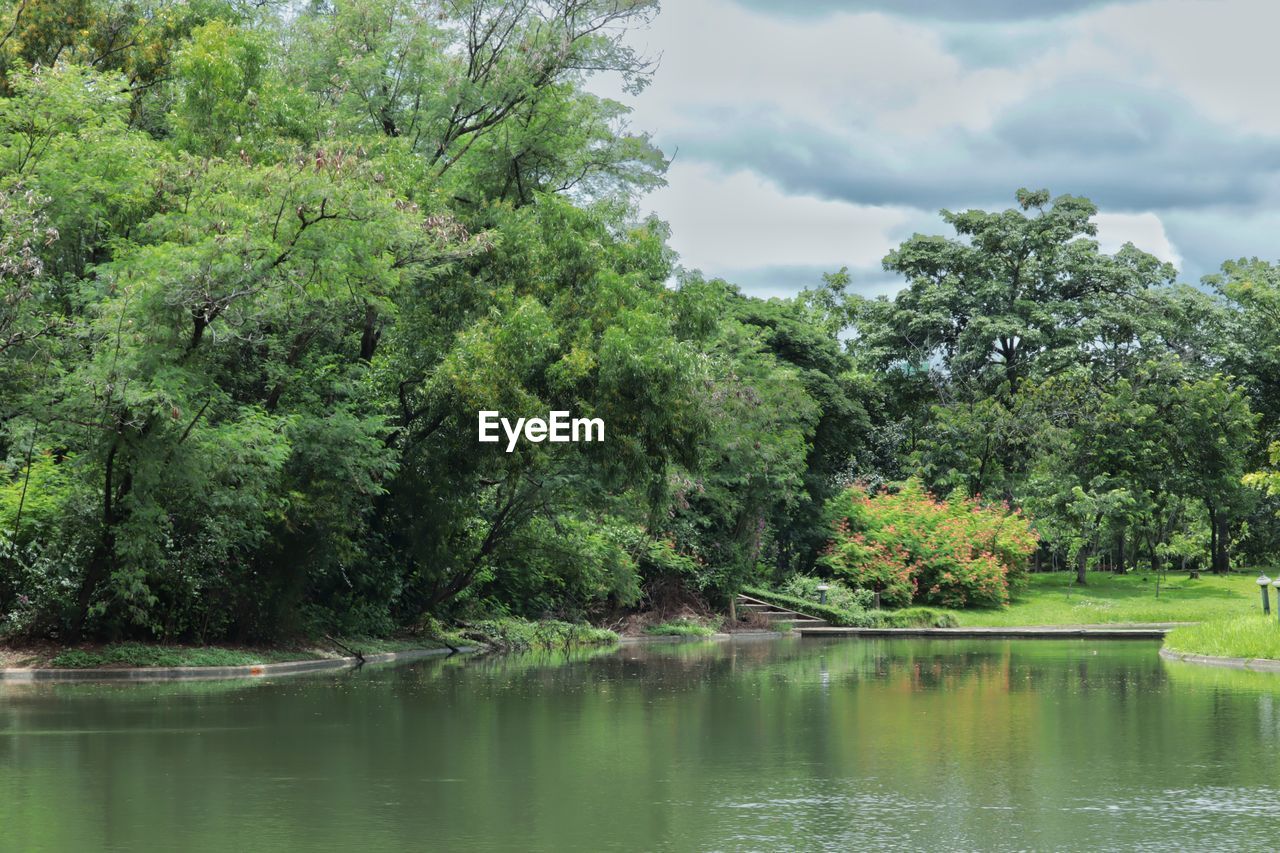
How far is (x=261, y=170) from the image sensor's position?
928 inches

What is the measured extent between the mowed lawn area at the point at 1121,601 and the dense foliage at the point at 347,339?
2564mm

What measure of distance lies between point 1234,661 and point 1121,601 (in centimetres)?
2665

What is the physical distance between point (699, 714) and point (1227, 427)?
4584 centimetres

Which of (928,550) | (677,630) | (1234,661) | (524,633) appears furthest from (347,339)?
(928,550)

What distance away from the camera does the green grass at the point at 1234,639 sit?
82.8ft

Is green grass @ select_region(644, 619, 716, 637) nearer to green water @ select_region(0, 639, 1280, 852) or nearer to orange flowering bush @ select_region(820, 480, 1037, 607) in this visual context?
orange flowering bush @ select_region(820, 480, 1037, 607)

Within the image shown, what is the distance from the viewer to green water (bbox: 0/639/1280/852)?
9.23 metres

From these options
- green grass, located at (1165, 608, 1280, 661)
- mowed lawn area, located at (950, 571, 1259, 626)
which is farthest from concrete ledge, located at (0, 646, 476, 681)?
mowed lawn area, located at (950, 571, 1259, 626)

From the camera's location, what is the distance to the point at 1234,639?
26328 mm

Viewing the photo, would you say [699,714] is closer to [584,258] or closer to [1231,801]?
[1231,801]

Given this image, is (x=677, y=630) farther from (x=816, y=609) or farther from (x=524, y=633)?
(x=816, y=609)

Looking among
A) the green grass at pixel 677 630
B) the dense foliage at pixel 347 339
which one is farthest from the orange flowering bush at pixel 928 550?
the green grass at pixel 677 630

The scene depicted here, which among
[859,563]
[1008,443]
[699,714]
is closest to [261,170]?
[699,714]

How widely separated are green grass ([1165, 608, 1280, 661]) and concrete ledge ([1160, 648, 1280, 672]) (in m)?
0.14
